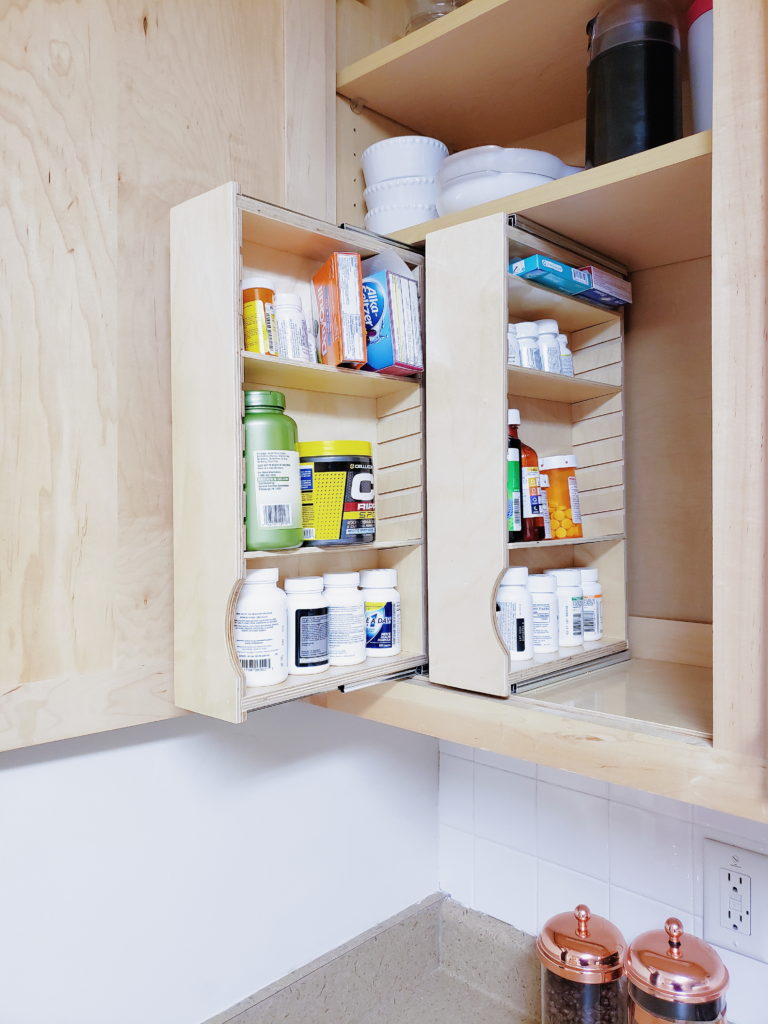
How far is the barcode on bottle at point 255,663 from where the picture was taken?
94 centimetres

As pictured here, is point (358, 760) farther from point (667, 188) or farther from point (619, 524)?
point (667, 188)

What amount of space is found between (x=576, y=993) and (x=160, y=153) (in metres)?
1.33

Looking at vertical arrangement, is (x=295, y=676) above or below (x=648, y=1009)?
above

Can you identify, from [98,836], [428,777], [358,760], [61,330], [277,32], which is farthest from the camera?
[428,777]

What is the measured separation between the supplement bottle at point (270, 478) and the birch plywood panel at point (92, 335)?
0.16 metres

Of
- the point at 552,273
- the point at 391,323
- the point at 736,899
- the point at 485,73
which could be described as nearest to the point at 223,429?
the point at 391,323

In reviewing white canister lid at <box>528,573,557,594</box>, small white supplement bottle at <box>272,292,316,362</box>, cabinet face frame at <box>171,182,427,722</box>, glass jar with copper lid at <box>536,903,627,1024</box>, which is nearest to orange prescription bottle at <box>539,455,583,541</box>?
white canister lid at <box>528,573,557,594</box>

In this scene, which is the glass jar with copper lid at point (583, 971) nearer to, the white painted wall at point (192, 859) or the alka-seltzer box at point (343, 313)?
the white painted wall at point (192, 859)

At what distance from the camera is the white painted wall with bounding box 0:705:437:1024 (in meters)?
0.99

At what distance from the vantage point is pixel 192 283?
37.4 inches

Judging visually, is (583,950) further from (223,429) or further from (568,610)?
(223,429)

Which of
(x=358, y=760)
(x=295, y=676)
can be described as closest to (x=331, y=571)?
(x=295, y=676)

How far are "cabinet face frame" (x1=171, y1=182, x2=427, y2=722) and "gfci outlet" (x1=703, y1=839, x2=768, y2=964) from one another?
55 centimetres

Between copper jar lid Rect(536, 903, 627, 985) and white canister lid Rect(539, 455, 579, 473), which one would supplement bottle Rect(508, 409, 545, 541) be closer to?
white canister lid Rect(539, 455, 579, 473)
